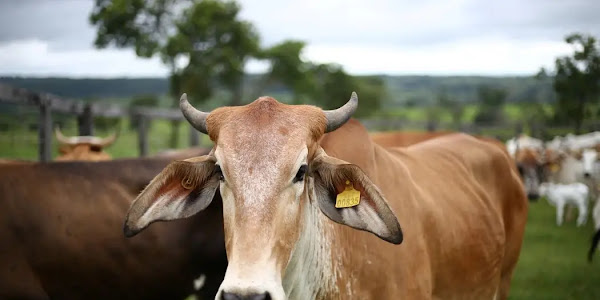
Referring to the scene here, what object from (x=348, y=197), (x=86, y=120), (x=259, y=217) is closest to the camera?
(x=259, y=217)

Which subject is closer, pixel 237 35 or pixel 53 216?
pixel 53 216

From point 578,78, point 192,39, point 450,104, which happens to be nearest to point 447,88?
point 450,104

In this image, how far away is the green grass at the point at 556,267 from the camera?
8078 millimetres

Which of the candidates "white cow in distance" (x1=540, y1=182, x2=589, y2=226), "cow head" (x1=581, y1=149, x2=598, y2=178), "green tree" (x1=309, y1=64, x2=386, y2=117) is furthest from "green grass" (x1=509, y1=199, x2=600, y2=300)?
"green tree" (x1=309, y1=64, x2=386, y2=117)

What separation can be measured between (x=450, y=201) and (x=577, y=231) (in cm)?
981

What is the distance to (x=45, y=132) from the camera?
28.1 feet

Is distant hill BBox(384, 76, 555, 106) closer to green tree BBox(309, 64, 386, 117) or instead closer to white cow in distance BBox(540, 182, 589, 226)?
green tree BBox(309, 64, 386, 117)

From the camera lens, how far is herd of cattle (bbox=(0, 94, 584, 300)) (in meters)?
2.84

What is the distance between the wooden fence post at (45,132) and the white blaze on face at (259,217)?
6.35 meters

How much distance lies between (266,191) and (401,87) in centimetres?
5669

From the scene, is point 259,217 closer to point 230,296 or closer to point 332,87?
point 230,296

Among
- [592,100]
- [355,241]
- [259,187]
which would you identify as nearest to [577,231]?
[592,100]

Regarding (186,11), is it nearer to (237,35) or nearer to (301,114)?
(237,35)

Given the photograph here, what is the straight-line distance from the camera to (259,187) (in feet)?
9.04
